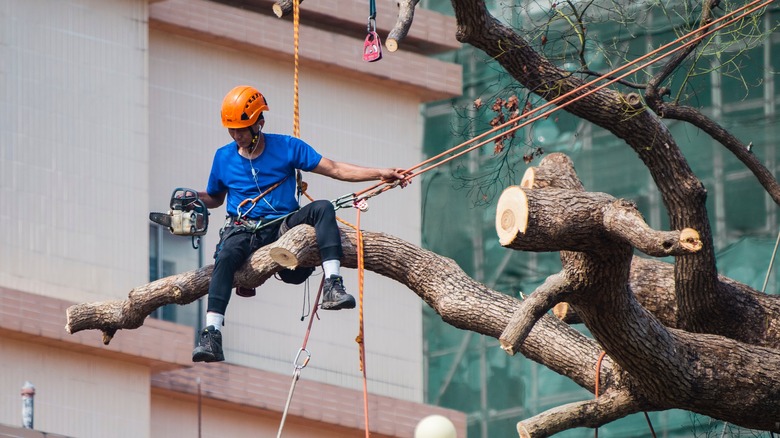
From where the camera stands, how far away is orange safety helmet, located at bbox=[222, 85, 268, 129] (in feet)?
40.6

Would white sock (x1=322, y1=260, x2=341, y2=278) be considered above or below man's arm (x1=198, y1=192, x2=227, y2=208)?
below

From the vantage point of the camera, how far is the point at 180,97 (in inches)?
879

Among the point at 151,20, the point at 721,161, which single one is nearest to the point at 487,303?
the point at 151,20

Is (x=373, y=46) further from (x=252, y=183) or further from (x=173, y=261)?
(x=173, y=261)

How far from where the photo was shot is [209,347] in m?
12.1

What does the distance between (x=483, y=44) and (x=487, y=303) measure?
158cm

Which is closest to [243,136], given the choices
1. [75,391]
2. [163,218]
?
[163,218]

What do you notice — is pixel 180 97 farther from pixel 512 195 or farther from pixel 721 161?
pixel 512 195

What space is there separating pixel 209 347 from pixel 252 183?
1.13 m

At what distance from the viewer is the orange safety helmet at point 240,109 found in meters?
12.4

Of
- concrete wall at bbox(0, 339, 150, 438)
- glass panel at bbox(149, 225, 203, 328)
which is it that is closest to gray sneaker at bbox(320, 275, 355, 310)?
concrete wall at bbox(0, 339, 150, 438)

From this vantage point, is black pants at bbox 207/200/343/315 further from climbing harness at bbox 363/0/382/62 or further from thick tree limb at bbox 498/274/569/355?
thick tree limb at bbox 498/274/569/355

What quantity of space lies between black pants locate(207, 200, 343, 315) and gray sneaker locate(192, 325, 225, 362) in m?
0.14

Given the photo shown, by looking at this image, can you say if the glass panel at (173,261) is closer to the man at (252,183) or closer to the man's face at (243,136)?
the man at (252,183)
